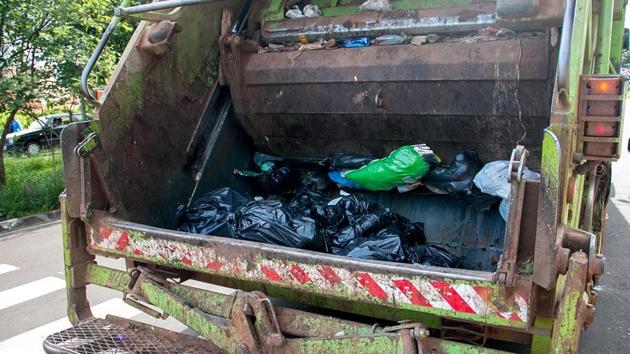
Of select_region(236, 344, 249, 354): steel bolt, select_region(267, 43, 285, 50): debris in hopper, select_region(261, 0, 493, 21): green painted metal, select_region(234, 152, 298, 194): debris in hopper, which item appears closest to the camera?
select_region(236, 344, 249, 354): steel bolt

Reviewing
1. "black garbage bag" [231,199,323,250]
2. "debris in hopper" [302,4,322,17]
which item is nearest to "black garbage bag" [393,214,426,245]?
"black garbage bag" [231,199,323,250]

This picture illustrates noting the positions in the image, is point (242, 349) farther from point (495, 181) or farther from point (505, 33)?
point (505, 33)

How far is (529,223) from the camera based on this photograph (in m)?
1.85

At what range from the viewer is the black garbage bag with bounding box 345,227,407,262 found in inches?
102

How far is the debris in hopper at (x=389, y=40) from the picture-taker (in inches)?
128

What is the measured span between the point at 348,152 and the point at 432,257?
1.11 m

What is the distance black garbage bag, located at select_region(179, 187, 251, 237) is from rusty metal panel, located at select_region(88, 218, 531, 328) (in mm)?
475

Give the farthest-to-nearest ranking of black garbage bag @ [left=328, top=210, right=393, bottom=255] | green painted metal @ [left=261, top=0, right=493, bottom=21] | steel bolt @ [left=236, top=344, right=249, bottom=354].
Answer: green painted metal @ [left=261, top=0, right=493, bottom=21] < black garbage bag @ [left=328, top=210, right=393, bottom=255] < steel bolt @ [left=236, top=344, right=249, bottom=354]

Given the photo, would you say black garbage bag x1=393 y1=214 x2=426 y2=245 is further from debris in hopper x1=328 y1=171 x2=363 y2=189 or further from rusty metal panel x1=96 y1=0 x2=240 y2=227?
rusty metal panel x1=96 y1=0 x2=240 y2=227

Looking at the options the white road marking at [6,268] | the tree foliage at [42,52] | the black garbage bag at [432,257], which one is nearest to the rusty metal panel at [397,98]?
the black garbage bag at [432,257]

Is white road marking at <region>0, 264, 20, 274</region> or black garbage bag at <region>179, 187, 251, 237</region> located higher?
black garbage bag at <region>179, 187, 251, 237</region>

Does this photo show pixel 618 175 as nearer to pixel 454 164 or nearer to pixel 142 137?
pixel 454 164

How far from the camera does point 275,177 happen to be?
3.69 metres

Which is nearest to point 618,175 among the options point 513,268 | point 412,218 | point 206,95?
point 412,218
